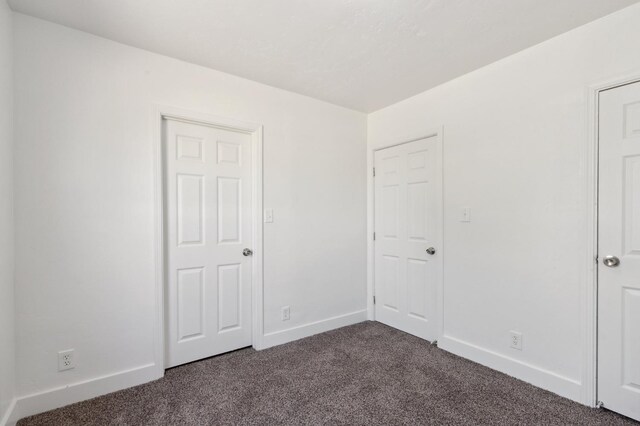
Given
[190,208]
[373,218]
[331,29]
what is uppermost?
[331,29]

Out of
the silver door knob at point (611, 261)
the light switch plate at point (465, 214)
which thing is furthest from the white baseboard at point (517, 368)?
the light switch plate at point (465, 214)

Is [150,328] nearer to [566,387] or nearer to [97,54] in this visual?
[97,54]

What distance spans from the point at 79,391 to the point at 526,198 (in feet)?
10.8

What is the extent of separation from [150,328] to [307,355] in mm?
1242

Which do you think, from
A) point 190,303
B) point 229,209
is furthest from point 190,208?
point 190,303

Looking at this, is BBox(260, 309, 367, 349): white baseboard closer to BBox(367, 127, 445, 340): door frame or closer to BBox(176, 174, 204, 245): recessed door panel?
BBox(367, 127, 445, 340): door frame

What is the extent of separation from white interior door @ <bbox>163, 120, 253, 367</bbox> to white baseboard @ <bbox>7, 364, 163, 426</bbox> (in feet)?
0.70

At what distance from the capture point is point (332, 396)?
6.46ft

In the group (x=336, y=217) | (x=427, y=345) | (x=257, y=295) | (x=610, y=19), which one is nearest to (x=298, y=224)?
(x=336, y=217)

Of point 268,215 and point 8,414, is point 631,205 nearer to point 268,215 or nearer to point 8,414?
point 268,215

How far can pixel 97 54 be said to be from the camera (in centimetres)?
200

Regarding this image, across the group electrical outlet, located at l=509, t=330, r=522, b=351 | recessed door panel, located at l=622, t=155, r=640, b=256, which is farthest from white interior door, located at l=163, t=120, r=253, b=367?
recessed door panel, located at l=622, t=155, r=640, b=256

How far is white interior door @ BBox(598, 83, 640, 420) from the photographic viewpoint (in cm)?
172

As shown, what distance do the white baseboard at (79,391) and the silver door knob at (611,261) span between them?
3.05 meters
